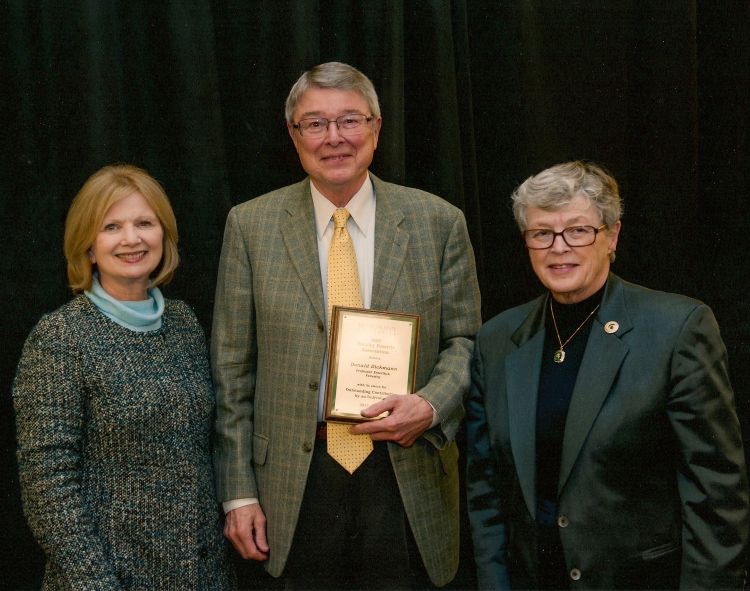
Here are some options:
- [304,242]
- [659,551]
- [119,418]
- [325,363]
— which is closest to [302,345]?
[325,363]

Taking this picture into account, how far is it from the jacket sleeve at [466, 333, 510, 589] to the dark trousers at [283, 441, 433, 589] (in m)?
0.28

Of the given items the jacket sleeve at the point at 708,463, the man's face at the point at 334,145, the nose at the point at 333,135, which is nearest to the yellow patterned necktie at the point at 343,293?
the man's face at the point at 334,145

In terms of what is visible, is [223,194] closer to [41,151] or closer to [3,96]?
[41,151]

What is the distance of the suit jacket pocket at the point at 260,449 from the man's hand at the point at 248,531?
0.13 metres

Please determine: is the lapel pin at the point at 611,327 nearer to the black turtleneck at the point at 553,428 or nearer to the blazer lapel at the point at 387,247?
the black turtleneck at the point at 553,428

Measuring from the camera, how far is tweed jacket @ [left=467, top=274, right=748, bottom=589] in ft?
6.02

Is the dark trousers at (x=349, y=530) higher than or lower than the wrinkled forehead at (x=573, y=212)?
lower

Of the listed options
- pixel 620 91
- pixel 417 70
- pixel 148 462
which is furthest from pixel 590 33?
pixel 148 462

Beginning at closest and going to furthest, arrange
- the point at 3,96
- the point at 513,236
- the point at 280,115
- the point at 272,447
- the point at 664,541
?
the point at 664,541
the point at 272,447
the point at 3,96
the point at 280,115
the point at 513,236

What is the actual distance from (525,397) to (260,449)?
83cm

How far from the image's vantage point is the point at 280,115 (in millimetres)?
2908

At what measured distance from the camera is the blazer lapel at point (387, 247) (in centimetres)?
235

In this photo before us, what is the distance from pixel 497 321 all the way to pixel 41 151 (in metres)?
1.66

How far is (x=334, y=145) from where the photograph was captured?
238 cm
